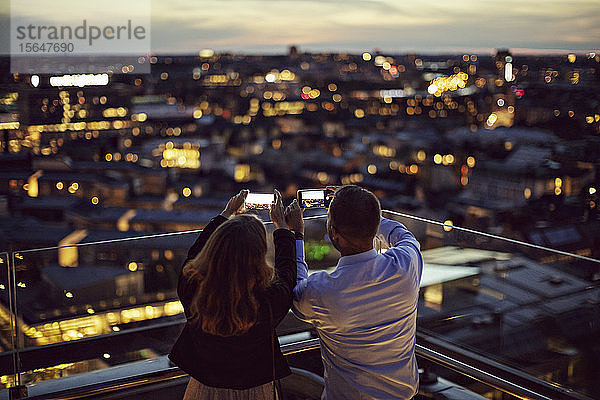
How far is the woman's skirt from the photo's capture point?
1482 millimetres

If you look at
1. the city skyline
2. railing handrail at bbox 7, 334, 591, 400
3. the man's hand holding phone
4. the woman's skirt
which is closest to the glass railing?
railing handrail at bbox 7, 334, 591, 400

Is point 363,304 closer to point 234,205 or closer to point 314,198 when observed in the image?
point 234,205

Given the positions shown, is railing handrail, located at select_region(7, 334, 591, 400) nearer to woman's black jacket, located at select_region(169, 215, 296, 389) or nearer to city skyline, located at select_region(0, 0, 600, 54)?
woman's black jacket, located at select_region(169, 215, 296, 389)

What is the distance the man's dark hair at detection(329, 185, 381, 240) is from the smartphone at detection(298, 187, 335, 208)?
22.8 inches

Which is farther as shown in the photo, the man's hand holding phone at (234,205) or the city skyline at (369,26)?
the city skyline at (369,26)

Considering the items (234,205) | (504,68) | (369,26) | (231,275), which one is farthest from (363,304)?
(369,26)

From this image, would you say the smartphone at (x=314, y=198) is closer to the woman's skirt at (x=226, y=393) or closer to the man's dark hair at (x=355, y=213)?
the man's dark hair at (x=355, y=213)

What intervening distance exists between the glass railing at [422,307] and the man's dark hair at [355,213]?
121 cm

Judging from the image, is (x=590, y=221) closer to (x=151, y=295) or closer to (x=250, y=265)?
(x=151, y=295)

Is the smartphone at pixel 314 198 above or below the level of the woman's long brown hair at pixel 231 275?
above

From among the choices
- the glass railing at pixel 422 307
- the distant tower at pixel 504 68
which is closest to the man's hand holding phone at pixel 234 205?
the glass railing at pixel 422 307

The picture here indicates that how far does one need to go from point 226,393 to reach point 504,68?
63.4 feet

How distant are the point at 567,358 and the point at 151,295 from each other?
1.81 m

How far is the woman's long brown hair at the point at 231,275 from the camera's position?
1327 mm
